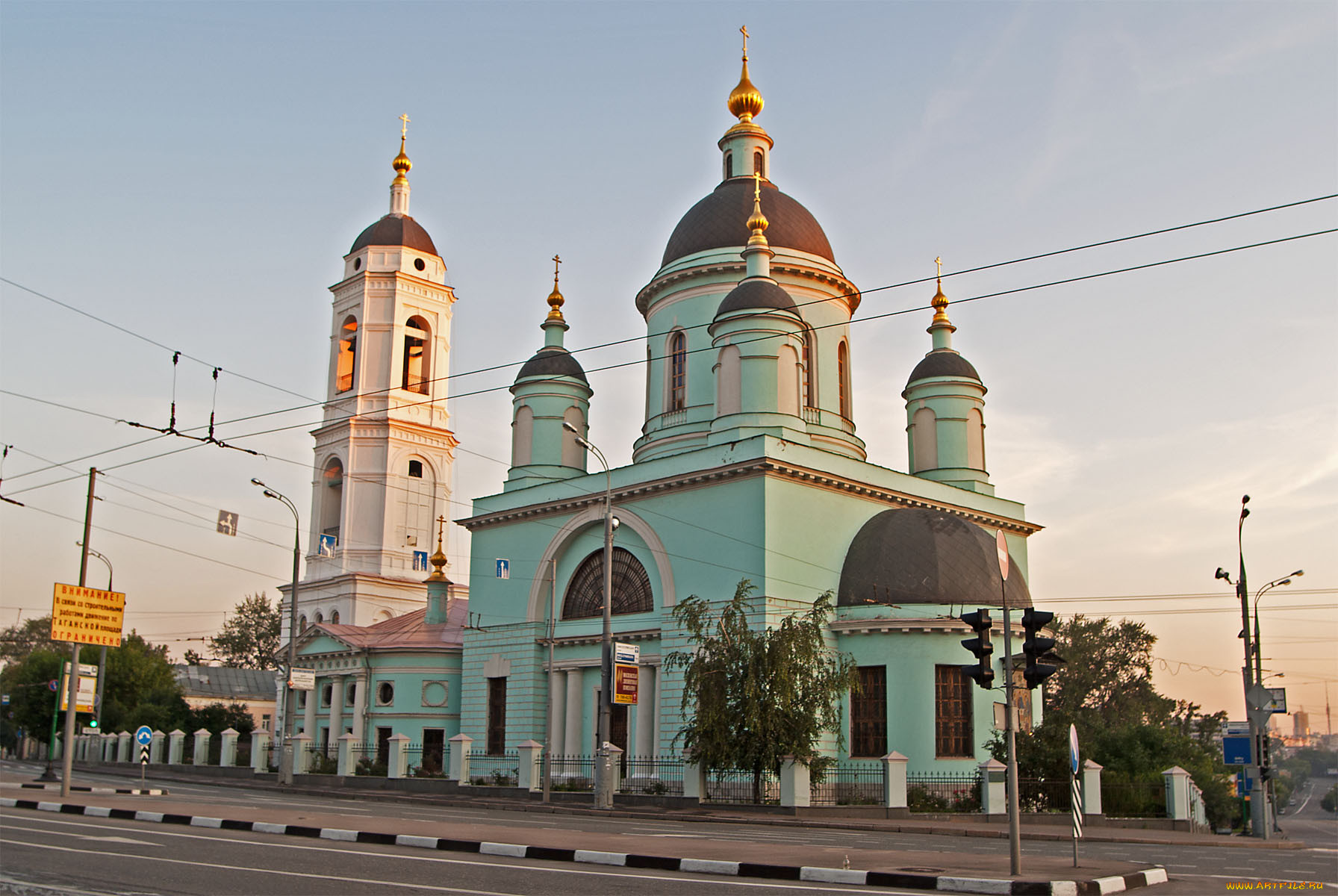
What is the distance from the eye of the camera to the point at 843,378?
3600 centimetres

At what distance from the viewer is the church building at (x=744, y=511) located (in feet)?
92.5

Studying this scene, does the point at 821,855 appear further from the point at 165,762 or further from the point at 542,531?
the point at 165,762

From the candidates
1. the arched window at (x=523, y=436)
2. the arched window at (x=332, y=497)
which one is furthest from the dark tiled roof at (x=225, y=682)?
the arched window at (x=523, y=436)

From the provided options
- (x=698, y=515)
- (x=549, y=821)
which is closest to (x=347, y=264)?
(x=698, y=515)

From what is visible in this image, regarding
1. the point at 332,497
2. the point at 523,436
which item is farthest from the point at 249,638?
the point at 523,436

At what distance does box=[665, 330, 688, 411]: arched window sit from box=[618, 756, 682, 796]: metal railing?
10449 mm

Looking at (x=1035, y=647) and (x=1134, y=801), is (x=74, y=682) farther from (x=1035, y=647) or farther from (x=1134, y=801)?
(x=1134, y=801)

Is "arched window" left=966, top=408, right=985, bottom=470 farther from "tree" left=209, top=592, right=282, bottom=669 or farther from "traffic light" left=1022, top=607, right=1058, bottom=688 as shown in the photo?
"tree" left=209, top=592, right=282, bottom=669

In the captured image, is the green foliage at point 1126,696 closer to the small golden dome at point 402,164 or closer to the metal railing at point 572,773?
the metal railing at point 572,773

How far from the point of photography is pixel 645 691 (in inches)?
1187

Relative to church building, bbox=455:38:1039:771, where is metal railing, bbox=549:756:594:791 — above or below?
below

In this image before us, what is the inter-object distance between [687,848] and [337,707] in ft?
92.7

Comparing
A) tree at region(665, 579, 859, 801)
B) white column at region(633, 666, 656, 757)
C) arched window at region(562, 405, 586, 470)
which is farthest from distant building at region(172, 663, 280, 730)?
tree at region(665, 579, 859, 801)

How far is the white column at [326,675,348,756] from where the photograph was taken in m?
39.6
